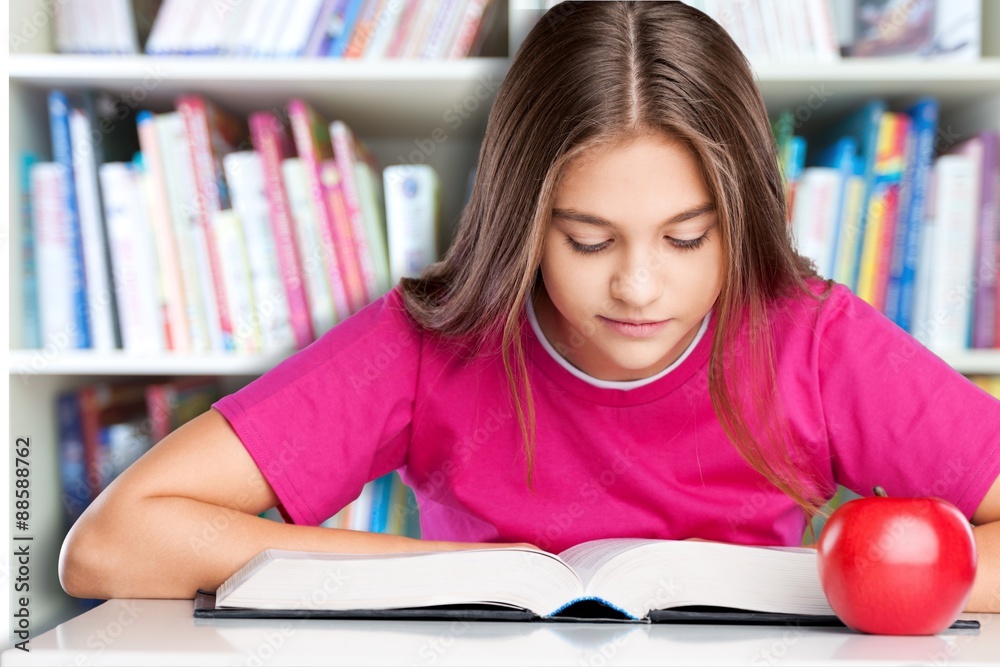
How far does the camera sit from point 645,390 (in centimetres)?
101

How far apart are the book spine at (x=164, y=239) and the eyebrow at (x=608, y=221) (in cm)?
63

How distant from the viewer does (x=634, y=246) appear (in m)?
0.82

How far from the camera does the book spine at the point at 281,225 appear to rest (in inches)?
49.4

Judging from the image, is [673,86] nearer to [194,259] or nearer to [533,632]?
[533,632]

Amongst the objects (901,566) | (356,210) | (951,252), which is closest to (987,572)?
(901,566)

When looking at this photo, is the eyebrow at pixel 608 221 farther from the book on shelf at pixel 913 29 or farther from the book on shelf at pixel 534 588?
the book on shelf at pixel 913 29

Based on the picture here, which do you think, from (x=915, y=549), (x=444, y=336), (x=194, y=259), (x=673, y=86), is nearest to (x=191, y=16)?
(x=194, y=259)

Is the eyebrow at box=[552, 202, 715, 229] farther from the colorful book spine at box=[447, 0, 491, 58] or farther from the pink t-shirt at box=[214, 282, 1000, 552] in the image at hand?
the colorful book spine at box=[447, 0, 491, 58]

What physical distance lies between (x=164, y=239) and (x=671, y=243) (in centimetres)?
74

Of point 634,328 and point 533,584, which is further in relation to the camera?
point 634,328

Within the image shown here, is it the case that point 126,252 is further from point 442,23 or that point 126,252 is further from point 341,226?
point 442,23

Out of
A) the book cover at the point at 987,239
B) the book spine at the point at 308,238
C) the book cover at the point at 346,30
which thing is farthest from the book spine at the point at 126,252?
the book cover at the point at 987,239

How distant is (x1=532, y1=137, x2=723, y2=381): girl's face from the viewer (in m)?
0.82

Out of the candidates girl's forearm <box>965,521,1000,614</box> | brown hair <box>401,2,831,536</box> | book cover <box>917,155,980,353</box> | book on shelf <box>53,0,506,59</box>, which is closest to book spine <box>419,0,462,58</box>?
book on shelf <box>53,0,506,59</box>
